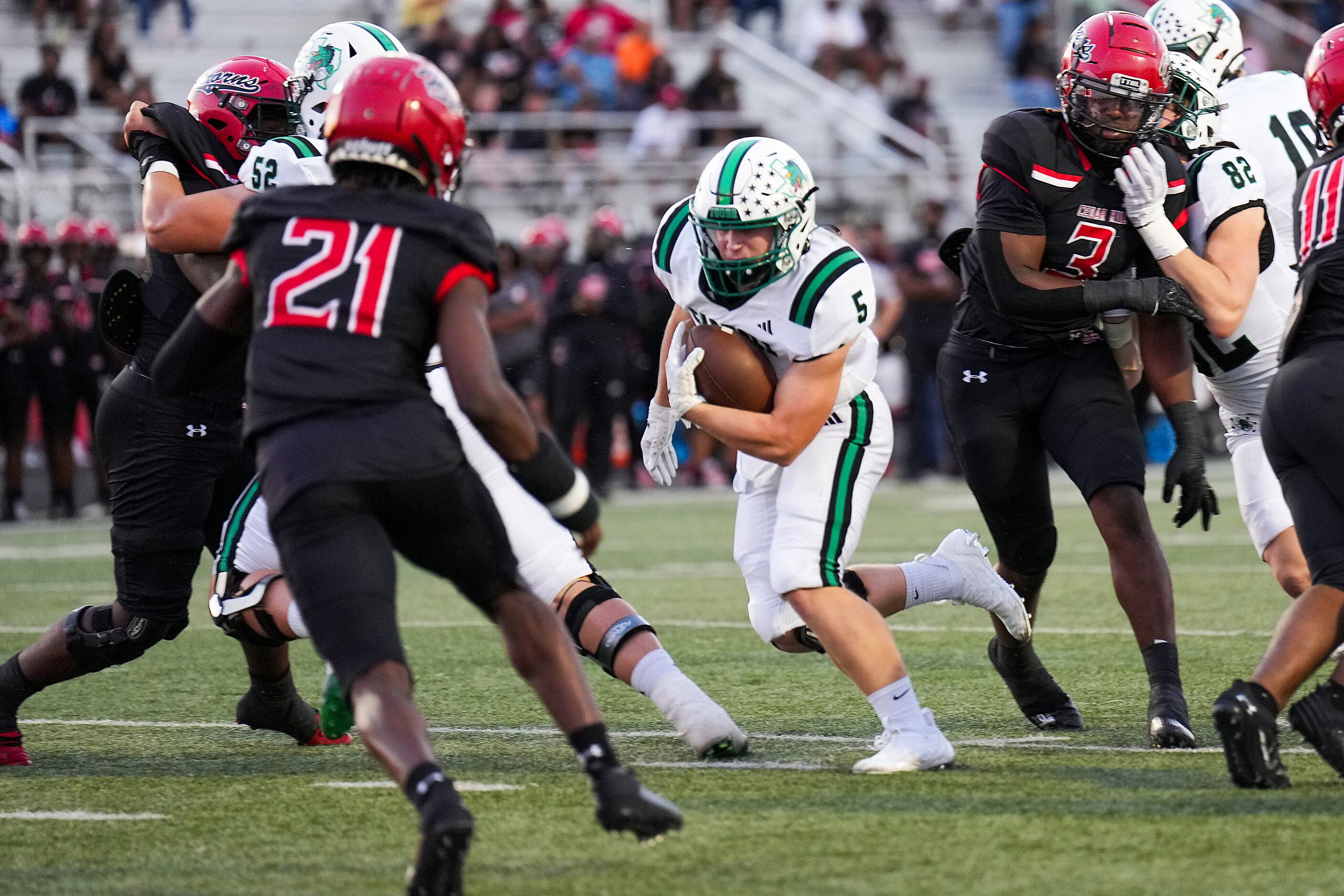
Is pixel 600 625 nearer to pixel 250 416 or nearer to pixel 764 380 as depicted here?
pixel 764 380

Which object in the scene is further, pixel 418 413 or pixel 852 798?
pixel 852 798

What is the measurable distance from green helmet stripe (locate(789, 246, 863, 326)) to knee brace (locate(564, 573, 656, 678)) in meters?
0.82

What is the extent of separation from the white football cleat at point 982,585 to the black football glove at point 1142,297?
689 mm

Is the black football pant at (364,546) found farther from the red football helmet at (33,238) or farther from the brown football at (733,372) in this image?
the red football helmet at (33,238)

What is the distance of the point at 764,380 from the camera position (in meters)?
4.45

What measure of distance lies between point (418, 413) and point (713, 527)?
822 centimetres

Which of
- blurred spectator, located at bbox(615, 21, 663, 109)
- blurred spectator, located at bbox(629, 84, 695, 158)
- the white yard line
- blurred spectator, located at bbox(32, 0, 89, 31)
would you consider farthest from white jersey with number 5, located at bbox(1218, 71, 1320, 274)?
blurred spectator, located at bbox(32, 0, 89, 31)

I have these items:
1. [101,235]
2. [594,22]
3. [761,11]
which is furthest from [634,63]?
[101,235]

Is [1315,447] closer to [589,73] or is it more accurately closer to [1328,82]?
[1328,82]

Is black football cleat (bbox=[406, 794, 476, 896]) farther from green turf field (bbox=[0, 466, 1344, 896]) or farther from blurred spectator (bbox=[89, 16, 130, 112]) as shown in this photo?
blurred spectator (bbox=[89, 16, 130, 112])

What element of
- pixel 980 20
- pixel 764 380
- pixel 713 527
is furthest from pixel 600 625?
pixel 980 20

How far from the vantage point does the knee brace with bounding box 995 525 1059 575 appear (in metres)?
5.07

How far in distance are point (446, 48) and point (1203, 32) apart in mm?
12251

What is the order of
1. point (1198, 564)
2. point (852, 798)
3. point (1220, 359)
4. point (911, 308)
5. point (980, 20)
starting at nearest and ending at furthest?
point (852, 798)
point (1220, 359)
point (1198, 564)
point (911, 308)
point (980, 20)
